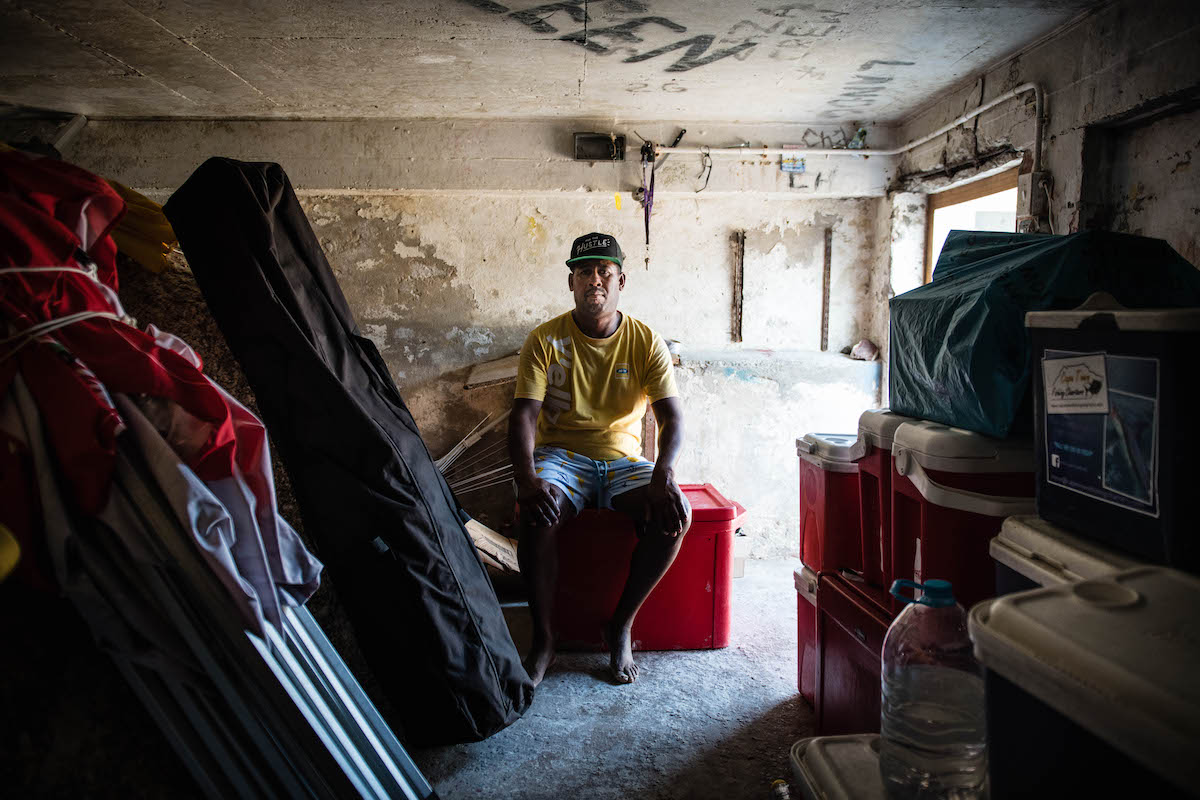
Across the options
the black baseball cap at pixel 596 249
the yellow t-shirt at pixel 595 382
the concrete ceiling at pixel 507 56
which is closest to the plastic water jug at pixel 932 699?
the yellow t-shirt at pixel 595 382

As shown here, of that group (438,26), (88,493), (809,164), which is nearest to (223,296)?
(88,493)

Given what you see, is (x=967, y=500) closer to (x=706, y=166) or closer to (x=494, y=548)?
(x=494, y=548)

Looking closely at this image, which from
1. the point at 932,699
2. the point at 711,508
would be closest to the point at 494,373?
the point at 711,508

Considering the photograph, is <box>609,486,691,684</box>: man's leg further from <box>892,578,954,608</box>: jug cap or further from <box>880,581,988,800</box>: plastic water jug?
<box>892,578,954,608</box>: jug cap

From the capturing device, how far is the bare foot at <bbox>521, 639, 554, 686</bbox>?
2150 millimetres

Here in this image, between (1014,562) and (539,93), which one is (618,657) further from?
(539,93)

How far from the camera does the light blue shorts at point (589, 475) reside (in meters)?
2.32

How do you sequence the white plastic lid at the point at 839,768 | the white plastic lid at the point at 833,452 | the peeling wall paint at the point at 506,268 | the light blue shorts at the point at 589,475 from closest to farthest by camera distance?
the white plastic lid at the point at 839,768 → the white plastic lid at the point at 833,452 → the light blue shorts at the point at 589,475 → the peeling wall paint at the point at 506,268

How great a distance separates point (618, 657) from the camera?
227cm

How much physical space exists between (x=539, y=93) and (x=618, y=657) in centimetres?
242

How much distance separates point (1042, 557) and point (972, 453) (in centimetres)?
30

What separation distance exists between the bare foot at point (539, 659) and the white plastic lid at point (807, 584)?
808 millimetres

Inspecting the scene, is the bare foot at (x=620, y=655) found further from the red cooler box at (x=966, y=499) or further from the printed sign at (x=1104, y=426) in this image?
the printed sign at (x=1104, y=426)

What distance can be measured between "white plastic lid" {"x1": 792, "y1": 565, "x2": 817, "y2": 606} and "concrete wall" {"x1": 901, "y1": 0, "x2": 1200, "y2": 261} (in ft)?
4.67
